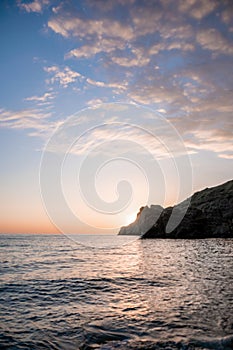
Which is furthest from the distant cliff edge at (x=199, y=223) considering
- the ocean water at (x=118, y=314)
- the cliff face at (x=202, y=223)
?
the ocean water at (x=118, y=314)

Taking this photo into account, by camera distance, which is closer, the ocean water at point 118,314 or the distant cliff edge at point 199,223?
the ocean water at point 118,314

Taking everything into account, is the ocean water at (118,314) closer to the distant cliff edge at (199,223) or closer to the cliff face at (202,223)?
the distant cliff edge at (199,223)

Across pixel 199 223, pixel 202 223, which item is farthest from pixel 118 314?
pixel 202 223

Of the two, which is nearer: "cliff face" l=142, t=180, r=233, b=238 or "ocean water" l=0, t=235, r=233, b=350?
"ocean water" l=0, t=235, r=233, b=350

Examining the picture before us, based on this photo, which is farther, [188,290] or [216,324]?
[188,290]

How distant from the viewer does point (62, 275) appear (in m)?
20.8

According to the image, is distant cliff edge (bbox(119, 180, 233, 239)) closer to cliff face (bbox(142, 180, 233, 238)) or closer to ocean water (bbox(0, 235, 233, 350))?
cliff face (bbox(142, 180, 233, 238))

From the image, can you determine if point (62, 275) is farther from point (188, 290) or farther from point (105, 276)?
point (188, 290)

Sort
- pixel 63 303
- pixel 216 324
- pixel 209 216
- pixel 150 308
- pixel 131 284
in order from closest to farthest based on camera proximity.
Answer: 1. pixel 216 324
2. pixel 150 308
3. pixel 63 303
4. pixel 131 284
5. pixel 209 216

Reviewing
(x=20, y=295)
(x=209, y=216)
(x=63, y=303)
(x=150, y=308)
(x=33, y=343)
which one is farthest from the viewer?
(x=209, y=216)

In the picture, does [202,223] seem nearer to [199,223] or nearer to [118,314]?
[199,223]

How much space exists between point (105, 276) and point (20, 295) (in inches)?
298

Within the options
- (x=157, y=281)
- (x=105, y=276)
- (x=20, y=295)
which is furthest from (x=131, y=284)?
(x=20, y=295)

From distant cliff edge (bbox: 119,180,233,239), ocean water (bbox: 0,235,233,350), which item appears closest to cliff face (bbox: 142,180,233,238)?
distant cliff edge (bbox: 119,180,233,239)
